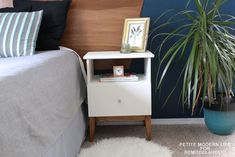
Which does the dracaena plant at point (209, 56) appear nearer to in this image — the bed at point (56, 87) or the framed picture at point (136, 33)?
the framed picture at point (136, 33)

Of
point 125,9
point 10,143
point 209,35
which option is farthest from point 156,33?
point 10,143

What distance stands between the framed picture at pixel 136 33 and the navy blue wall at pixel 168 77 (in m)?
0.15

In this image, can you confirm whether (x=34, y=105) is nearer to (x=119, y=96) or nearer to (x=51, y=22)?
(x=119, y=96)

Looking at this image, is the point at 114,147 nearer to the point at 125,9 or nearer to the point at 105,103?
the point at 105,103

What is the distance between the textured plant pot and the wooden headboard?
36.4 inches

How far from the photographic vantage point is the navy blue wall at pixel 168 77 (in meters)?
2.13

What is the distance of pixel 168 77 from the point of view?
2244 millimetres

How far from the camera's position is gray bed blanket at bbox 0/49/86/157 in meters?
0.83

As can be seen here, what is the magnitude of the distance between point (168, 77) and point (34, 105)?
4.73ft

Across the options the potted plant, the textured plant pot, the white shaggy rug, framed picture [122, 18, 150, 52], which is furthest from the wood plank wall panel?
the textured plant pot

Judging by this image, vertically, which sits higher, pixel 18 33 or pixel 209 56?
pixel 18 33

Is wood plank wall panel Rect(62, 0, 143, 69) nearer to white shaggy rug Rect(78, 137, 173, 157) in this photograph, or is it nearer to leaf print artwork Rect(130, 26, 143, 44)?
leaf print artwork Rect(130, 26, 143, 44)

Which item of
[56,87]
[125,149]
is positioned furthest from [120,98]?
[56,87]

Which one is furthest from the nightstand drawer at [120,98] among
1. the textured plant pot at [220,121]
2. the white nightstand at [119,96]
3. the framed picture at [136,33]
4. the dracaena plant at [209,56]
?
the textured plant pot at [220,121]
